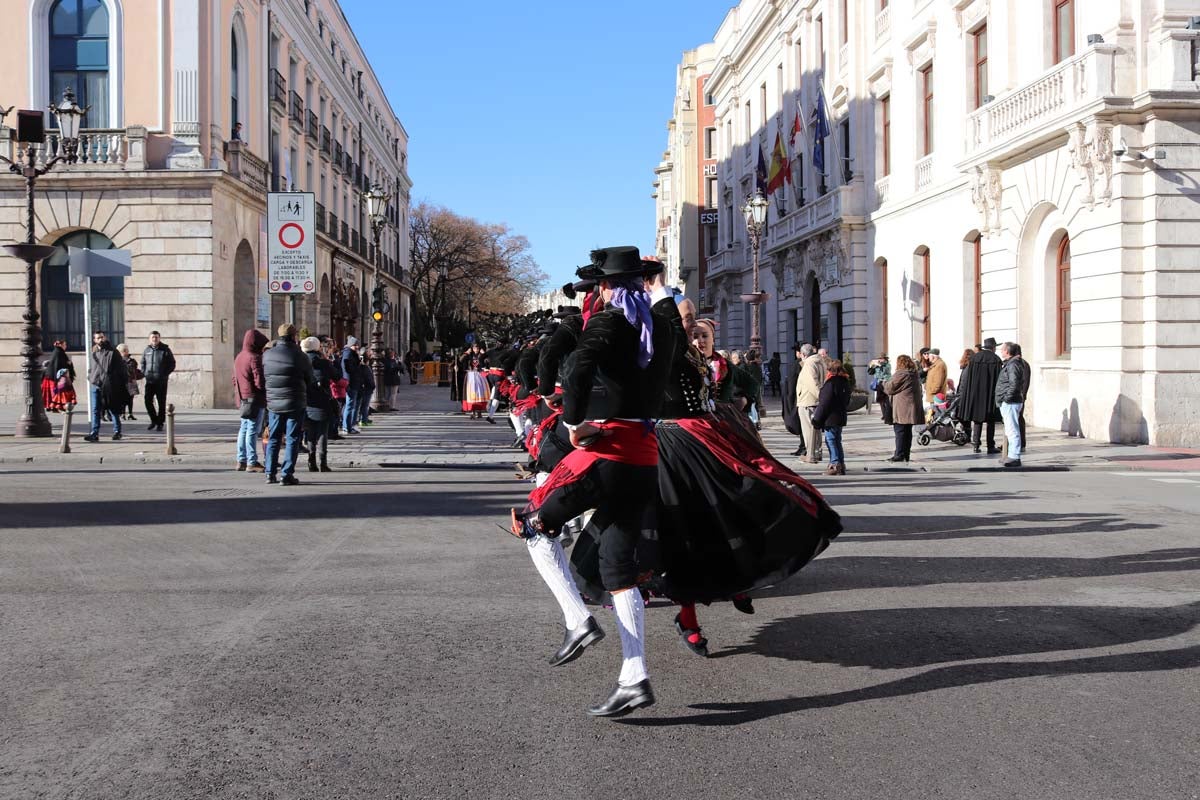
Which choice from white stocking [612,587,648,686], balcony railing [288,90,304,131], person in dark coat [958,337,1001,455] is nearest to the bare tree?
balcony railing [288,90,304,131]

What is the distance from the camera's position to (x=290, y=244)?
17641mm

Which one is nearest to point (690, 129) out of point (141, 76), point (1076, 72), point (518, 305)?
point (518, 305)

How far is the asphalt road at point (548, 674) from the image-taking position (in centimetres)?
377

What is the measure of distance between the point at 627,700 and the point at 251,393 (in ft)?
35.3

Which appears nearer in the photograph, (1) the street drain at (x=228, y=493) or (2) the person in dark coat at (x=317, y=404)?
(1) the street drain at (x=228, y=493)

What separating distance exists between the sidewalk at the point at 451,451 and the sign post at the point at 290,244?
2661 millimetres

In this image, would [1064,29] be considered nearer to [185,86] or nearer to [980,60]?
[980,60]

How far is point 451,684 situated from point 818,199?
30998mm

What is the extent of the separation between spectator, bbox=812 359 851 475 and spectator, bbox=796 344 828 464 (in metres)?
0.58

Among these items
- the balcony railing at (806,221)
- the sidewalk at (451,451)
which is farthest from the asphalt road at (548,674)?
the balcony railing at (806,221)

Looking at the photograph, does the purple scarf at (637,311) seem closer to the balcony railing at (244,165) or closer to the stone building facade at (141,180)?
the stone building facade at (141,180)

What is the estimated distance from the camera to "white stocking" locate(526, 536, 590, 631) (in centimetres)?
488

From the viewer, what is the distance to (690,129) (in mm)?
61344

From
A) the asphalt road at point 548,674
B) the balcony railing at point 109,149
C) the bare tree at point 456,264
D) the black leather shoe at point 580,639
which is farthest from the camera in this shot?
the bare tree at point 456,264
